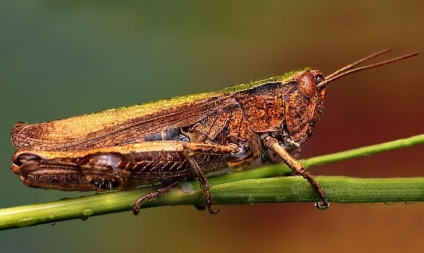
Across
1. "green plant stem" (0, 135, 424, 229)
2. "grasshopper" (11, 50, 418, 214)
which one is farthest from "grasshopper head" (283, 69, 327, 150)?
"green plant stem" (0, 135, 424, 229)

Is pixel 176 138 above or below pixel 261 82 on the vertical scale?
below

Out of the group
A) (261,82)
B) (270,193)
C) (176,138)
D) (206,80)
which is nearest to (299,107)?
(261,82)

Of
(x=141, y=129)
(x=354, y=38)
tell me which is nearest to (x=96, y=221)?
(x=141, y=129)

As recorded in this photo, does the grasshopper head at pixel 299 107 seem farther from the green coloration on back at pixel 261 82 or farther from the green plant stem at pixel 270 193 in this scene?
the green plant stem at pixel 270 193

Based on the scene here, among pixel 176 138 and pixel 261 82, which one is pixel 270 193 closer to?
pixel 176 138

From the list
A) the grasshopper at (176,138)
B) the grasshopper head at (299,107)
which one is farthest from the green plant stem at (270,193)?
the grasshopper head at (299,107)

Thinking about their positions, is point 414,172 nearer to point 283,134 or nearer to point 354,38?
point 354,38
